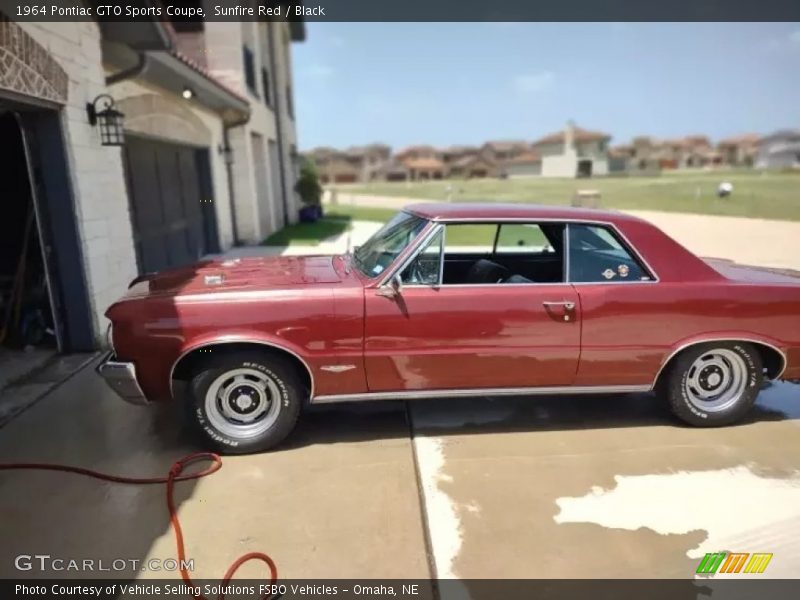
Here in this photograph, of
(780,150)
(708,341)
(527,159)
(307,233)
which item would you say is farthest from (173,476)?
(527,159)

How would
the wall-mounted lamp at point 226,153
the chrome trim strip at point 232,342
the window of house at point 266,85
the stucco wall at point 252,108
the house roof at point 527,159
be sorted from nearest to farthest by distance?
1. the chrome trim strip at point 232,342
2. the wall-mounted lamp at point 226,153
3. the stucco wall at point 252,108
4. the window of house at point 266,85
5. the house roof at point 527,159

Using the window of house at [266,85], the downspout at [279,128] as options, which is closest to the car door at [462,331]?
the window of house at [266,85]

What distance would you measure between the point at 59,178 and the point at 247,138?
889 cm

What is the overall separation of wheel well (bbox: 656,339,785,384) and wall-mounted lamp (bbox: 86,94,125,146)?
18.4 ft

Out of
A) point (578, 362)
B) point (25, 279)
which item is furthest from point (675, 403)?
point (25, 279)

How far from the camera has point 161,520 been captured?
113 inches

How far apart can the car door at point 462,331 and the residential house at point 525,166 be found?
304 feet

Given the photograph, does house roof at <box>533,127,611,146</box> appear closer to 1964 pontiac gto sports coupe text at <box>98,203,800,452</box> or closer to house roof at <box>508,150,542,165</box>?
house roof at <box>508,150,542,165</box>

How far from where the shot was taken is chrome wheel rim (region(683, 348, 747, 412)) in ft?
12.5

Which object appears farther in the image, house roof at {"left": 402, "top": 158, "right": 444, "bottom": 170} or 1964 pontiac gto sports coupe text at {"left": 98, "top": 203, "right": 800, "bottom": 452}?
house roof at {"left": 402, "top": 158, "right": 444, "bottom": 170}

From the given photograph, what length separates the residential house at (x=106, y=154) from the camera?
4.95 metres

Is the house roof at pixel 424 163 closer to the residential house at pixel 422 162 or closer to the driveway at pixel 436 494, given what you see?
the residential house at pixel 422 162

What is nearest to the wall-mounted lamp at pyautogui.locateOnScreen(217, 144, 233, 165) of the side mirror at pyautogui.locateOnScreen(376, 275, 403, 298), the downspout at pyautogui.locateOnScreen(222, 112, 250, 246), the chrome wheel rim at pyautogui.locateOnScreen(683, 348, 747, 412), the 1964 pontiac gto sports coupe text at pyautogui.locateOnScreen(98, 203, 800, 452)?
the downspout at pyautogui.locateOnScreen(222, 112, 250, 246)

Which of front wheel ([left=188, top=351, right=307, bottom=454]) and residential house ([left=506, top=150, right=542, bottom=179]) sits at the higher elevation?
residential house ([left=506, top=150, right=542, bottom=179])
